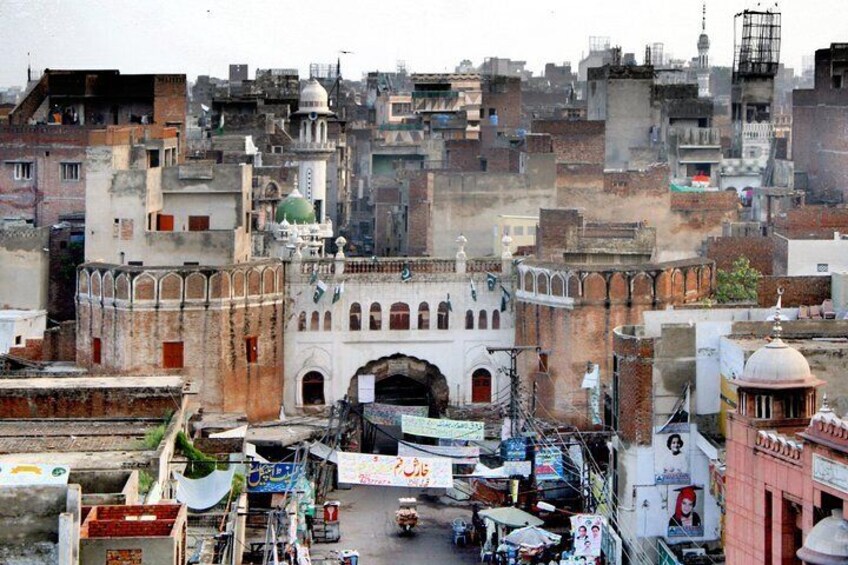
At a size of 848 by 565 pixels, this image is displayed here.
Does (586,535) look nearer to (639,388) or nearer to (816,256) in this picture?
(639,388)

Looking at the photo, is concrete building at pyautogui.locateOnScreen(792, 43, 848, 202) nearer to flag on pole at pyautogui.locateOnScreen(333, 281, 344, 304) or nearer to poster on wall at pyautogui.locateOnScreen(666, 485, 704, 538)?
flag on pole at pyautogui.locateOnScreen(333, 281, 344, 304)

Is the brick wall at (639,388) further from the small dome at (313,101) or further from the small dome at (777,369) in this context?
the small dome at (313,101)

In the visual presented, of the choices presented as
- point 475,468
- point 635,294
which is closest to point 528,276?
point 635,294

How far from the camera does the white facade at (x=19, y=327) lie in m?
63.9

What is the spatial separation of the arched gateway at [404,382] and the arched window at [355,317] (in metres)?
1.03

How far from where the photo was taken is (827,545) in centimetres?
3328

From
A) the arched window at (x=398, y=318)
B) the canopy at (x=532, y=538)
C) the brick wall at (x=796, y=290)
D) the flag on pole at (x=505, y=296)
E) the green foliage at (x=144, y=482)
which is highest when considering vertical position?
the brick wall at (x=796, y=290)

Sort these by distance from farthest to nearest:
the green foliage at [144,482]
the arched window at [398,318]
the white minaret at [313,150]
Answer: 1. the white minaret at [313,150]
2. the arched window at [398,318]
3. the green foliage at [144,482]

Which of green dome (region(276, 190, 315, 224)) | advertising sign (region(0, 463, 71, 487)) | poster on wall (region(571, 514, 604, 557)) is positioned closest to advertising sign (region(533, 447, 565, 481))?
poster on wall (region(571, 514, 604, 557))

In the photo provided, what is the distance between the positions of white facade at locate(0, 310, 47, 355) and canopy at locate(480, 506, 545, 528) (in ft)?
54.4

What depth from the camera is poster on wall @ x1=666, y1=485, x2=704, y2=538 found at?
49594 mm

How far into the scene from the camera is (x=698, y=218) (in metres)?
80.3

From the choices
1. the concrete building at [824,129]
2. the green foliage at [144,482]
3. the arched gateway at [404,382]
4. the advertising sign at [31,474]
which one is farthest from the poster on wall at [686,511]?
the concrete building at [824,129]

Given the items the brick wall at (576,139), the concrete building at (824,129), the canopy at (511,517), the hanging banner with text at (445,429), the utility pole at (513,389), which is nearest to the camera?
the canopy at (511,517)
